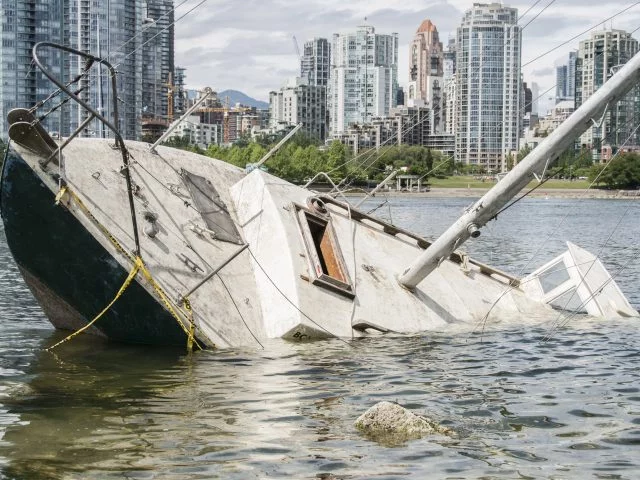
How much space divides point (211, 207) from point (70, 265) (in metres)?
3.65

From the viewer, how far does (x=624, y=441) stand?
1258 cm

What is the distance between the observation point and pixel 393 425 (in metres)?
12.6

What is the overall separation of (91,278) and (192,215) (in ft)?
9.52

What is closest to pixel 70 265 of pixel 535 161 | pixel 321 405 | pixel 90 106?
pixel 90 106

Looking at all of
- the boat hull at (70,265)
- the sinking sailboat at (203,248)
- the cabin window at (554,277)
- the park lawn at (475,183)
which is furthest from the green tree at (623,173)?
the boat hull at (70,265)

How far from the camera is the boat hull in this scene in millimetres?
16703

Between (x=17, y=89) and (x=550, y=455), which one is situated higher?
(x=17, y=89)

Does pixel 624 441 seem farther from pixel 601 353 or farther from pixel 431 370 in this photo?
pixel 601 353

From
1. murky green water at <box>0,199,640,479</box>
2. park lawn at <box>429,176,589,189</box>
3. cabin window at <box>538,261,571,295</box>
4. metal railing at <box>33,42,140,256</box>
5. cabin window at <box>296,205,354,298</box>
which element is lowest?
murky green water at <box>0,199,640,479</box>

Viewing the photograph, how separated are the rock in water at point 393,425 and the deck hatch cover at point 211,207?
723cm

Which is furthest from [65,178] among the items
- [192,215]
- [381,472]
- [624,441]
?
[624,441]

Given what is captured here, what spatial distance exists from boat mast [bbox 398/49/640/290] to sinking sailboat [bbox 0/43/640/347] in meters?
0.03

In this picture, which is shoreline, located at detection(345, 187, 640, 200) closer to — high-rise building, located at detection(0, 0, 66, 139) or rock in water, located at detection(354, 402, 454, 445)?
high-rise building, located at detection(0, 0, 66, 139)

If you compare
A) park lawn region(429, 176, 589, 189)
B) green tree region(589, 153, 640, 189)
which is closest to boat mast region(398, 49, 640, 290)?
green tree region(589, 153, 640, 189)
